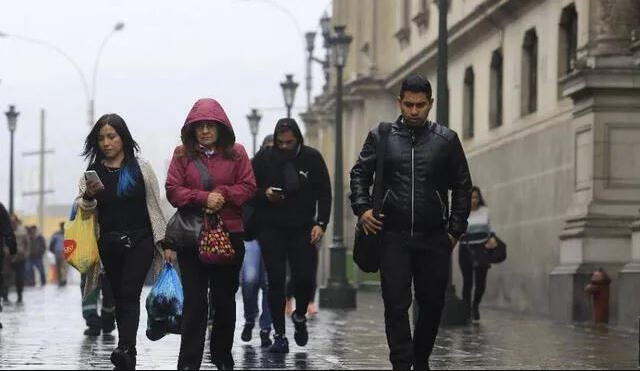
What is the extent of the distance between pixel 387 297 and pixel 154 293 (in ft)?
5.40

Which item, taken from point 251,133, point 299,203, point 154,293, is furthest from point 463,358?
point 251,133

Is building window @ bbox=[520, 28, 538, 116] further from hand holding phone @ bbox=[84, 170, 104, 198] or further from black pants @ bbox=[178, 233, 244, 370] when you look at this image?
black pants @ bbox=[178, 233, 244, 370]

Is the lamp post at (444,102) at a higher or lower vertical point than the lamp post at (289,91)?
lower

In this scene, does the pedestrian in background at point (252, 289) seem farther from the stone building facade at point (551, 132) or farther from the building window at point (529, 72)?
the building window at point (529, 72)

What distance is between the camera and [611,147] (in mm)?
24484

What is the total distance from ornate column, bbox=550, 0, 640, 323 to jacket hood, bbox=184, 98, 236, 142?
498 inches

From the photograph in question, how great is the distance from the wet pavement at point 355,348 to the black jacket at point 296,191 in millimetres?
1087

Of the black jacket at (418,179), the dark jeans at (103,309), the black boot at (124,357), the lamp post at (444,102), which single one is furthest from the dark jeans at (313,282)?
the black jacket at (418,179)

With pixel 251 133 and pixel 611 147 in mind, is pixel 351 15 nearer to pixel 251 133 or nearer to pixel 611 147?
pixel 251 133

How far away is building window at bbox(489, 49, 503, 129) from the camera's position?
34.2 metres

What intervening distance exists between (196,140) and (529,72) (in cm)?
2004

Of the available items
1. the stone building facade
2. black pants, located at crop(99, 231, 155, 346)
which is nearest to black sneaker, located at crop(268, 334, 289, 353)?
black pants, located at crop(99, 231, 155, 346)

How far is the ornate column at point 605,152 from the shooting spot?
24047mm

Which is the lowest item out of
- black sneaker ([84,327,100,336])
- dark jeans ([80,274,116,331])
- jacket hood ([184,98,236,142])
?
black sneaker ([84,327,100,336])
